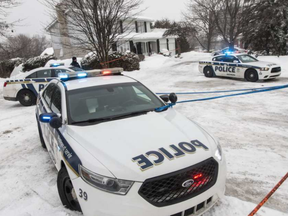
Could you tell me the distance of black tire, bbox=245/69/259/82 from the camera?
1123cm

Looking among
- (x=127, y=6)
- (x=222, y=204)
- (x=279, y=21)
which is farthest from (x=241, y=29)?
(x=222, y=204)

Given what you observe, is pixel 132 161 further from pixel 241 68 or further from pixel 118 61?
pixel 118 61

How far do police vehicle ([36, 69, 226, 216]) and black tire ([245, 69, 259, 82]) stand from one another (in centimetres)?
948

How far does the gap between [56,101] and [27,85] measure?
6.63m

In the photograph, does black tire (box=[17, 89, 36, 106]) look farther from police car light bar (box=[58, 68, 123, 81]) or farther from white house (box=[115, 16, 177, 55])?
white house (box=[115, 16, 177, 55])

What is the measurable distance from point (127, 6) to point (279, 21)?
513 inches

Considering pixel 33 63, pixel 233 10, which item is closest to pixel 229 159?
pixel 233 10

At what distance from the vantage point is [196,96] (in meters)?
9.04

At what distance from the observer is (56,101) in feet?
11.9

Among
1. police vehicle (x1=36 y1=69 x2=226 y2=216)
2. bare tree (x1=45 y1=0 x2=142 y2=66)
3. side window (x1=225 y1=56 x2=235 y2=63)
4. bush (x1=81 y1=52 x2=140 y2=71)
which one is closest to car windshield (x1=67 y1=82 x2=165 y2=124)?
police vehicle (x1=36 y1=69 x2=226 y2=216)

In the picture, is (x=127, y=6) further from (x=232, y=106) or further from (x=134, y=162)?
(x=134, y=162)

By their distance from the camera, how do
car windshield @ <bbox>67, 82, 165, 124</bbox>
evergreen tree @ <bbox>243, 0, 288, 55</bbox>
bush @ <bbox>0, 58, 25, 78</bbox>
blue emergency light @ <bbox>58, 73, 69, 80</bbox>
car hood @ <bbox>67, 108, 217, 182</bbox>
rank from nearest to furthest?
1. car hood @ <bbox>67, 108, 217, 182</bbox>
2. car windshield @ <bbox>67, 82, 165, 124</bbox>
3. blue emergency light @ <bbox>58, 73, 69, 80</bbox>
4. evergreen tree @ <bbox>243, 0, 288, 55</bbox>
5. bush @ <bbox>0, 58, 25, 78</bbox>

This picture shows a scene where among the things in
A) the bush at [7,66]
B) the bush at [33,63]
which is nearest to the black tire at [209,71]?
the bush at [33,63]

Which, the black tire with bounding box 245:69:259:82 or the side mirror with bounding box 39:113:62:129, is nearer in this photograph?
the side mirror with bounding box 39:113:62:129
